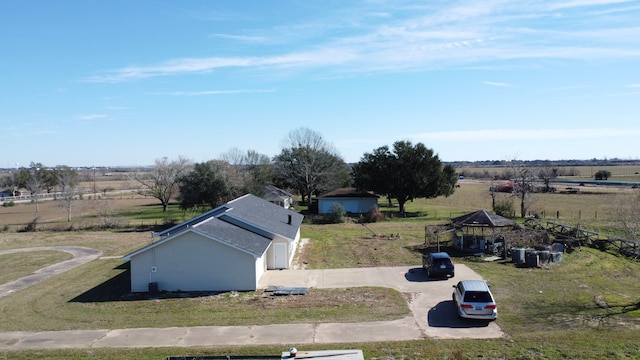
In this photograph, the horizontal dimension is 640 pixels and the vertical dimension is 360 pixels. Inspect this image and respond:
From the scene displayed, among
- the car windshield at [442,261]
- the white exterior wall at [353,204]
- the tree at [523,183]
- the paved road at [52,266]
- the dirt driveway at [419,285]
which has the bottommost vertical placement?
the paved road at [52,266]

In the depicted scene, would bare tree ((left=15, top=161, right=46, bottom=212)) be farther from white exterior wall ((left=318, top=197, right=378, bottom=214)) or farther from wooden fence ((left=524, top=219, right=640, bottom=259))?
wooden fence ((left=524, top=219, right=640, bottom=259))

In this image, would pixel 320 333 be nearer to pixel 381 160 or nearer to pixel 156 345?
pixel 156 345

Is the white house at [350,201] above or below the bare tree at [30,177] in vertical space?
below

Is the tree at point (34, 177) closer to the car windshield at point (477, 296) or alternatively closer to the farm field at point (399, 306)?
the farm field at point (399, 306)

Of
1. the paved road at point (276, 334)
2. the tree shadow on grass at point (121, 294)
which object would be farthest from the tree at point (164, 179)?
the paved road at point (276, 334)

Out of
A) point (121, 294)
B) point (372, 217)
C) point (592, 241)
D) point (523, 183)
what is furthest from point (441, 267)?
point (523, 183)

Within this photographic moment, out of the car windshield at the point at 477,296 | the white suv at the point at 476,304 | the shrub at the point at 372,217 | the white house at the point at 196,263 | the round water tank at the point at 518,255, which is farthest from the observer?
the shrub at the point at 372,217
